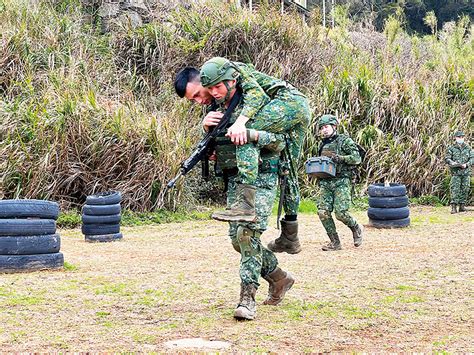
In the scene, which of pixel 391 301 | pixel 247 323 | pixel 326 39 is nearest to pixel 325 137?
pixel 391 301

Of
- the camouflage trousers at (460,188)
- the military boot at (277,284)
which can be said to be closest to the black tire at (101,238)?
the military boot at (277,284)

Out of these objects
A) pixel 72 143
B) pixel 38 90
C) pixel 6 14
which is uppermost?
pixel 6 14

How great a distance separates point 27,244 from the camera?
7.04 meters

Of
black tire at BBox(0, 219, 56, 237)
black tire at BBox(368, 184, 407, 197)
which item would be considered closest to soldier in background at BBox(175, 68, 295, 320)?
black tire at BBox(0, 219, 56, 237)

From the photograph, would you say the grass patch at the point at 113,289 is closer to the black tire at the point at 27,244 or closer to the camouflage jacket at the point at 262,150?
the black tire at the point at 27,244

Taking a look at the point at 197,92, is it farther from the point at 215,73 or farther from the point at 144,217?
the point at 144,217

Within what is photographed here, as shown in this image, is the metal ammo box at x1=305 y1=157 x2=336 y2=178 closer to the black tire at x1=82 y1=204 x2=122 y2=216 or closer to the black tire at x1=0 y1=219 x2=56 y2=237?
the black tire at x1=82 y1=204 x2=122 y2=216

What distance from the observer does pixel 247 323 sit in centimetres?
471

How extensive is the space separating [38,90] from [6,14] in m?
3.31

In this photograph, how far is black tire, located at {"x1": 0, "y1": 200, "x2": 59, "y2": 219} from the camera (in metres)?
7.02

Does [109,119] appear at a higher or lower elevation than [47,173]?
higher

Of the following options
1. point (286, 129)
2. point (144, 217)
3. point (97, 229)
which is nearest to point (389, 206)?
point (144, 217)

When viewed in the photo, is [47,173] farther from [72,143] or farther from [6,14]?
[6,14]

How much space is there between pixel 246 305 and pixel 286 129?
1.23m
